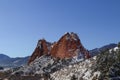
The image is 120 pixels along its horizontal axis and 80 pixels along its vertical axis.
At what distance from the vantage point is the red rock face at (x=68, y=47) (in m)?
182

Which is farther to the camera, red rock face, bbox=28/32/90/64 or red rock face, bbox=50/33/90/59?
red rock face, bbox=50/33/90/59

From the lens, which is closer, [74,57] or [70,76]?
[70,76]

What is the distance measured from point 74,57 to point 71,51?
717 centimetres

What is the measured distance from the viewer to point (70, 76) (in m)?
132

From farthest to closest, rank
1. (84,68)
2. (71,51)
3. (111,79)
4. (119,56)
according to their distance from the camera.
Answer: (71,51) → (84,68) → (119,56) → (111,79)

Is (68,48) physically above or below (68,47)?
below

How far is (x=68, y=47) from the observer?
614ft

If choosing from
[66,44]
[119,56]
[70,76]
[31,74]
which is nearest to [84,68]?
[70,76]

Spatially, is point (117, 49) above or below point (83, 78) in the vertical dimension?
above

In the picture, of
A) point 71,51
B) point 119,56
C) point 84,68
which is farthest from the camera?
point 71,51

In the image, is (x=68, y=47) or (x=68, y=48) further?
(x=68, y=47)

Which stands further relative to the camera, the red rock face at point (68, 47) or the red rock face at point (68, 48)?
the red rock face at point (68, 47)

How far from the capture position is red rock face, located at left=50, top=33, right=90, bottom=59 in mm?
182375

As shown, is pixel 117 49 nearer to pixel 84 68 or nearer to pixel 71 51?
pixel 84 68
